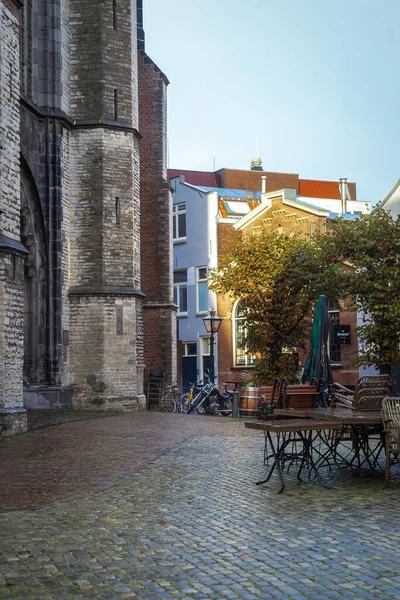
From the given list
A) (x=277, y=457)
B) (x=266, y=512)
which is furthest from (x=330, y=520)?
(x=277, y=457)

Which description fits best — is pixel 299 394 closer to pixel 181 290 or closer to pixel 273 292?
pixel 273 292

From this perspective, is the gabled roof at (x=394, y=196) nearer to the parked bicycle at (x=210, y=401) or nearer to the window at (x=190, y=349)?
the parked bicycle at (x=210, y=401)

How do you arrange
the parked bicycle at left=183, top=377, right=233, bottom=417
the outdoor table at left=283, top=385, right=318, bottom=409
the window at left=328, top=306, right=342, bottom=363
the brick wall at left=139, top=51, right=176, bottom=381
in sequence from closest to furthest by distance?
the outdoor table at left=283, top=385, right=318, bottom=409
the parked bicycle at left=183, top=377, right=233, bottom=417
the brick wall at left=139, top=51, right=176, bottom=381
the window at left=328, top=306, right=342, bottom=363

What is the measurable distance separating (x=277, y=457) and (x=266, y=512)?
146 centimetres

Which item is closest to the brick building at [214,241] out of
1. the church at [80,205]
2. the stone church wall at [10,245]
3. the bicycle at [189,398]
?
the bicycle at [189,398]

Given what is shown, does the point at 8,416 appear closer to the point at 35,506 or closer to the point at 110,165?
the point at 35,506

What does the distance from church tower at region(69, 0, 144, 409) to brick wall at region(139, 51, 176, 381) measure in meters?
4.52

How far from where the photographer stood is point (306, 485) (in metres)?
9.02

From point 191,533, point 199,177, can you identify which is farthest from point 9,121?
point 199,177

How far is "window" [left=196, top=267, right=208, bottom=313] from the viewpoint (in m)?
38.6

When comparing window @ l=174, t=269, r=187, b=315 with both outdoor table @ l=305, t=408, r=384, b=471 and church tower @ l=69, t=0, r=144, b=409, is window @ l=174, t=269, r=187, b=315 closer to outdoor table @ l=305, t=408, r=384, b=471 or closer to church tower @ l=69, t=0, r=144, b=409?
church tower @ l=69, t=0, r=144, b=409

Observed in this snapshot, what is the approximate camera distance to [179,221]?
134ft

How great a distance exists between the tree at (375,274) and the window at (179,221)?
68.3 feet

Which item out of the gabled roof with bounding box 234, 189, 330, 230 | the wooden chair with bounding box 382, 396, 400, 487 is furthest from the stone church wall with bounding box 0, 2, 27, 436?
the gabled roof with bounding box 234, 189, 330, 230
